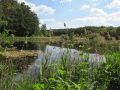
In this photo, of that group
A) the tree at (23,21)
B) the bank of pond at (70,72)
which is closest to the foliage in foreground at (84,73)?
the bank of pond at (70,72)

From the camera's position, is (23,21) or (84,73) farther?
(23,21)

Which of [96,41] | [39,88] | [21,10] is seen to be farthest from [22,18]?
[39,88]

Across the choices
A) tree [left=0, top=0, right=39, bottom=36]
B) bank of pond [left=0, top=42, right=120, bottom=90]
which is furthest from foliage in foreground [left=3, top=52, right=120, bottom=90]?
tree [left=0, top=0, right=39, bottom=36]

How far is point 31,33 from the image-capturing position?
6800cm

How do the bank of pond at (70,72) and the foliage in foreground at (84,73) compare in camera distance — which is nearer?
the bank of pond at (70,72)

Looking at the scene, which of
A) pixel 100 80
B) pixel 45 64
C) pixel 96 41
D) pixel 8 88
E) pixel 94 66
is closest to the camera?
pixel 8 88

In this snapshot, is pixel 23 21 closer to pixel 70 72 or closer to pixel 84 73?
pixel 84 73

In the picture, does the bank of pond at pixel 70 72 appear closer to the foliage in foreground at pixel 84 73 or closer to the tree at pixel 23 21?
the foliage in foreground at pixel 84 73

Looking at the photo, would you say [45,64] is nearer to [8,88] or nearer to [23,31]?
[8,88]

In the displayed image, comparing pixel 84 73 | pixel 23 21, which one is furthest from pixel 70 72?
pixel 23 21

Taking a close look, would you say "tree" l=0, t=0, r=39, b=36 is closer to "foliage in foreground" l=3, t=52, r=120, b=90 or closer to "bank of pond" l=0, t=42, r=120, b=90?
"bank of pond" l=0, t=42, r=120, b=90

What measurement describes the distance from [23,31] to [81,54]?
60.2m

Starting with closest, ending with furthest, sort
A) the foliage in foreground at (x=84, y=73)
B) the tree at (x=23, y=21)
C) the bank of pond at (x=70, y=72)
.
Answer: the bank of pond at (x=70, y=72), the foliage in foreground at (x=84, y=73), the tree at (x=23, y=21)

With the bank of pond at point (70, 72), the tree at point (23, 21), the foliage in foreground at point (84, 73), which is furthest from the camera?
the tree at point (23, 21)
